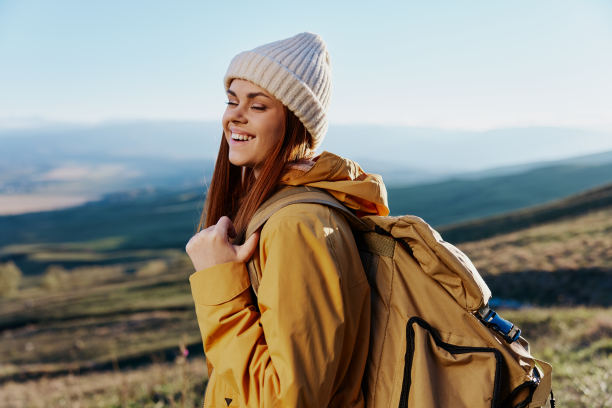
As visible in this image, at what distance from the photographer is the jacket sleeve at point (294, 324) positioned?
1.86 metres

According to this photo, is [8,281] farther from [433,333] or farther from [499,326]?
[499,326]

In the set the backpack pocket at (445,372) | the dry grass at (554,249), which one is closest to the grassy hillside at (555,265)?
the dry grass at (554,249)

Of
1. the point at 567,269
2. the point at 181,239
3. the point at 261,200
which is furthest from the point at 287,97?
the point at 181,239

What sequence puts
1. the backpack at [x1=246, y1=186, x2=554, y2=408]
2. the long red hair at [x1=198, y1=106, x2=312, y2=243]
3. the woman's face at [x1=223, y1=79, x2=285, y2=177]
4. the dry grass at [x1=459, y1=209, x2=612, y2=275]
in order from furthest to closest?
the dry grass at [x1=459, y1=209, x2=612, y2=275], the woman's face at [x1=223, y1=79, x2=285, y2=177], the long red hair at [x1=198, y1=106, x2=312, y2=243], the backpack at [x1=246, y1=186, x2=554, y2=408]

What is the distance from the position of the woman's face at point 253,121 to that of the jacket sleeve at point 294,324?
577mm

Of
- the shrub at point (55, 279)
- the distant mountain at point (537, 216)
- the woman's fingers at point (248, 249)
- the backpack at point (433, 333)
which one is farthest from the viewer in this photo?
the shrub at point (55, 279)

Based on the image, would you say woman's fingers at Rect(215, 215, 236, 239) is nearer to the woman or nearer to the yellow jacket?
the woman

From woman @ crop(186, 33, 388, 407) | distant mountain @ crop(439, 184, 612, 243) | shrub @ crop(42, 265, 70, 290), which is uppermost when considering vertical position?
woman @ crop(186, 33, 388, 407)

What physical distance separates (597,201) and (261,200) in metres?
44.1

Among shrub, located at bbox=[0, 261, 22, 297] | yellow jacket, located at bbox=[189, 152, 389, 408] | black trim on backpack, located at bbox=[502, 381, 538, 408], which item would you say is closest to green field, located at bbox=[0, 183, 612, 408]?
yellow jacket, located at bbox=[189, 152, 389, 408]

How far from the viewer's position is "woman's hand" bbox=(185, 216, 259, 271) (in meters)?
2.10

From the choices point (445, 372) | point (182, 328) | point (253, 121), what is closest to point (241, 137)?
point (253, 121)

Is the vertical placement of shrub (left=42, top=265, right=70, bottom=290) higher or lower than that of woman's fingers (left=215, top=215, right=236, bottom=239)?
lower

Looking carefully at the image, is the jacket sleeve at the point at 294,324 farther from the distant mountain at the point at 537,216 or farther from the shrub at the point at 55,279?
the shrub at the point at 55,279
